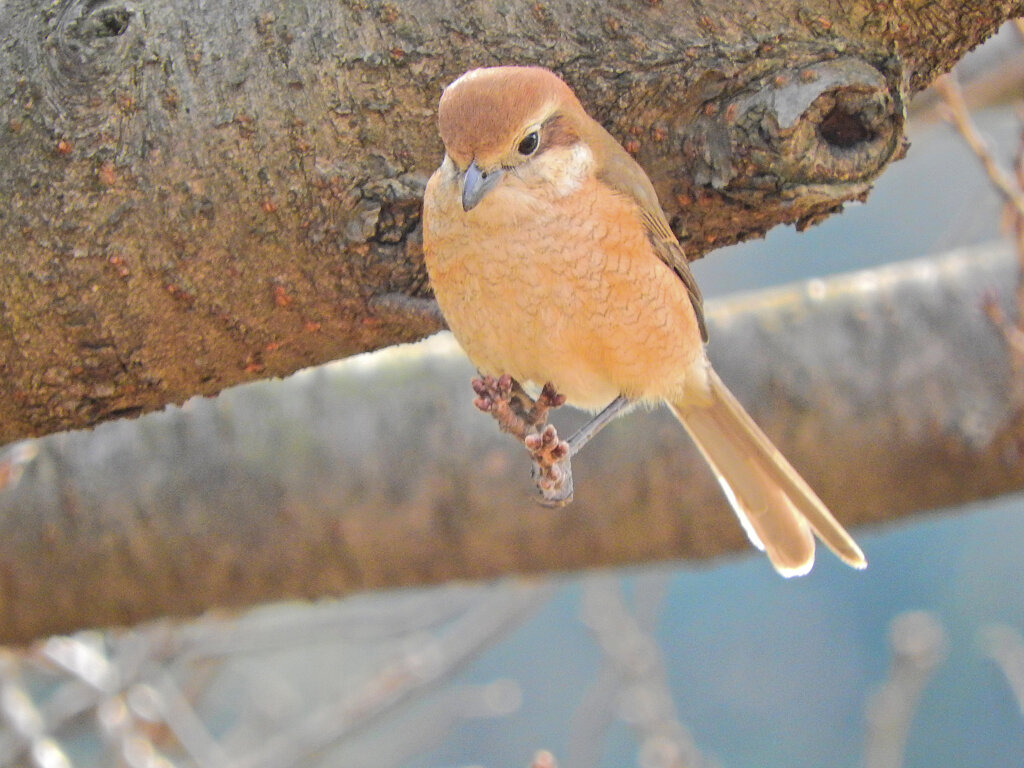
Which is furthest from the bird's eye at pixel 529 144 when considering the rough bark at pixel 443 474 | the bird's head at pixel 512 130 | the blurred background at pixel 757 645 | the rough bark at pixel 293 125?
the blurred background at pixel 757 645

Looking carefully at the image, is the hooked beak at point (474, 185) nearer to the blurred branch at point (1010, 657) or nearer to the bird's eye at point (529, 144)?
the bird's eye at point (529, 144)

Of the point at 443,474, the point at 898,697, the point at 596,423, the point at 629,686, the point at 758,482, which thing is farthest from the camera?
the point at 898,697

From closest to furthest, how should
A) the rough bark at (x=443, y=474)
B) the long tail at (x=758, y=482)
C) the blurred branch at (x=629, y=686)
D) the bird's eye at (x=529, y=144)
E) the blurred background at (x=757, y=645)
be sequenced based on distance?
the bird's eye at (x=529, y=144) < the long tail at (x=758, y=482) < the rough bark at (x=443, y=474) < the blurred branch at (x=629, y=686) < the blurred background at (x=757, y=645)

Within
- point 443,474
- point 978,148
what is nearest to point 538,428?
point 443,474

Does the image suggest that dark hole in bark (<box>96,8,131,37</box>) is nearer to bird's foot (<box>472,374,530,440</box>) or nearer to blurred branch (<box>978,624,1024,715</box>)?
bird's foot (<box>472,374,530,440</box>)

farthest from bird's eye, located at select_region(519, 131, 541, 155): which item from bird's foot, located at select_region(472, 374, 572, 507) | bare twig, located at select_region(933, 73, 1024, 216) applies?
bare twig, located at select_region(933, 73, 1024, 216)

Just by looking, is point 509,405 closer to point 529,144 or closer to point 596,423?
point 596,423
